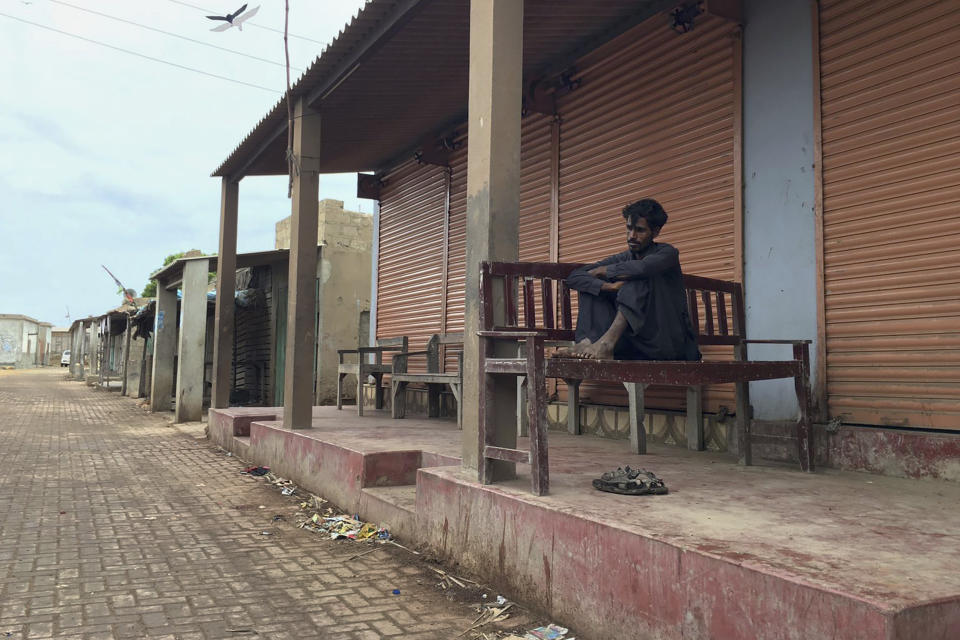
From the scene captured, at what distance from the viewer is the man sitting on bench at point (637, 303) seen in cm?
372

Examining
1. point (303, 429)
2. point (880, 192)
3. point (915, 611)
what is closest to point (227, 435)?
point (303, 429)

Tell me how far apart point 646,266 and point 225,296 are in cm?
872

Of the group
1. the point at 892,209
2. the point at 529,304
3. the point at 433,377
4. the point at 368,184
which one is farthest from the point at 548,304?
the point at 368,184

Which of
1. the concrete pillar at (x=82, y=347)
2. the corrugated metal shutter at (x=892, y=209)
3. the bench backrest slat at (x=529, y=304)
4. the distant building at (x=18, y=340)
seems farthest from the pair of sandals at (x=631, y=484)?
the distant building at (x=18, y=340)

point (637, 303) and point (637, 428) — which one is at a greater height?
point (637, 303)

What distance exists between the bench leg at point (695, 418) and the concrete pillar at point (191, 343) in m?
10.3

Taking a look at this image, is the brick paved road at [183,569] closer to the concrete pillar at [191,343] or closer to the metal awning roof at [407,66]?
the metal awning roof at [407,66]

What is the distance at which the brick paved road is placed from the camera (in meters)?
3.17

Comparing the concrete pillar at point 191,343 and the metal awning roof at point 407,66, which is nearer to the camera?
the metal awning roof at point 407,66

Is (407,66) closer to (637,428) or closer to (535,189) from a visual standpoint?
(535,189)

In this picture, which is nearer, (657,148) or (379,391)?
(657,148)

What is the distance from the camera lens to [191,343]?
13031 mm

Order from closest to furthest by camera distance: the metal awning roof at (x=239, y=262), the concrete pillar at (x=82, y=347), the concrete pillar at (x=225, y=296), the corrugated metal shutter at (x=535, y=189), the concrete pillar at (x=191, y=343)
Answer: the corrugated metal shutter at (x=535, y=189)
the concrete pillar at (x=225, y=296)
the concrete pillar at (x=191, y=343)
the metal awning roof at (x=239, y=262)
the concrete pillar at (x=82, y=347)

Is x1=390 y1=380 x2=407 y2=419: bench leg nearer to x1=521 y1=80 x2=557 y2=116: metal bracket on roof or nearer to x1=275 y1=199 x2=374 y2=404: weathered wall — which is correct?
x1=521 y1=80 x2=557 y2=116: metal bracket on roof
